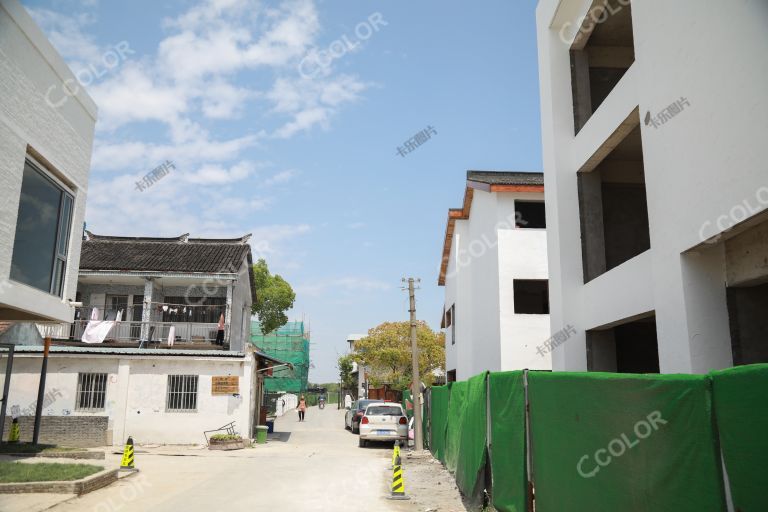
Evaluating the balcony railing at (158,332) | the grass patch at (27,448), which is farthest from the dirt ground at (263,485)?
the balcony railing at (158,332)

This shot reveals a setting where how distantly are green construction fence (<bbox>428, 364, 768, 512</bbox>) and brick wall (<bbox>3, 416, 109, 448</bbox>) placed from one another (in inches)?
685

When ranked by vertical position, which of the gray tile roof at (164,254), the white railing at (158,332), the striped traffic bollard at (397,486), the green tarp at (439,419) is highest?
the gray tile roof at (164,254)

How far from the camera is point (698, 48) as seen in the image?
26.3ft

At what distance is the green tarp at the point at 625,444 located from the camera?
379 cm

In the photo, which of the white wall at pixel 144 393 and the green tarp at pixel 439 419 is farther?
the white wall at pixel 144 393

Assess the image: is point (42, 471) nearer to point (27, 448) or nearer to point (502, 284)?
point (27, 448)

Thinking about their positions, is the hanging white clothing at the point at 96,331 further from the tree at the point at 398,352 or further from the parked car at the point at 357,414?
the tree at the point at 398,352

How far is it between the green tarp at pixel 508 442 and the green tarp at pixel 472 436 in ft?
2.09

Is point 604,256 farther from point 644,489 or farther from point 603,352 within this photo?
point 644,489

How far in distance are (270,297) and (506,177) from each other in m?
23.7

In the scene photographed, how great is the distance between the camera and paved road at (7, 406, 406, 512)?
32.8 feet

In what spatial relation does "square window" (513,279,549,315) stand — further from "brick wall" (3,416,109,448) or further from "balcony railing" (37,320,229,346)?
"brick wall" (3,416,109,448)

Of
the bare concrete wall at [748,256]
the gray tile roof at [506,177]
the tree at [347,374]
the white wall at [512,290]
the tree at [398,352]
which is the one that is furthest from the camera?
the tree at [347,374]

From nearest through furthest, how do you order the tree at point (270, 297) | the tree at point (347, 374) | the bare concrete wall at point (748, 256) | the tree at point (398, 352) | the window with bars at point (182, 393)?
the bare concrete wall at point (748, 256), the window with bars at point (182, 393), the tree at point (270, 297), the tree at point (398, 352), the tree at point (347, 374)
